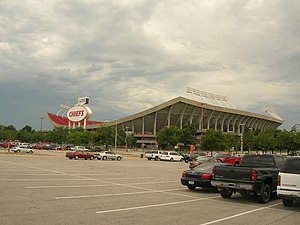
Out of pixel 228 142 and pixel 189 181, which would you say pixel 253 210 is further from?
pixel 228 142

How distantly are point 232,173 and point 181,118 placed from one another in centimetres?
12599

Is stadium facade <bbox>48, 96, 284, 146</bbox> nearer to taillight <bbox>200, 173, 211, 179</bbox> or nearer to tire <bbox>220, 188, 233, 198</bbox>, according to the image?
taillight <bbox>200, 173, 211, 179</bbox>

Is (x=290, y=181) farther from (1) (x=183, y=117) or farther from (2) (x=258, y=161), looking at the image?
(1) (x=183, y=117)

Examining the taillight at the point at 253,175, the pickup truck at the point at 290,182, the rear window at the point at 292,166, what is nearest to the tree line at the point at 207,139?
the taillight at the point at 253,175

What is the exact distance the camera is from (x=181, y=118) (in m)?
140

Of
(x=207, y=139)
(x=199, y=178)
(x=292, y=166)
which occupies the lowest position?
(x=199, y=178)

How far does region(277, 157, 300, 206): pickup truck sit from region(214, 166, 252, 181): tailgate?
138 cm

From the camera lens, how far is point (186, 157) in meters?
57.8

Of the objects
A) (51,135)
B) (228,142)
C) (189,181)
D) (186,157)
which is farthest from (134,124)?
(189,181)

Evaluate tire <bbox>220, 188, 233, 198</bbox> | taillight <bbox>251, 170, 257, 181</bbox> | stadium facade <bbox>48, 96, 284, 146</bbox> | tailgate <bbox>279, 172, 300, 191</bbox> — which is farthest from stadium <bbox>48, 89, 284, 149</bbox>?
tailgate <bbox>279, 172, 300, 191</bbox>

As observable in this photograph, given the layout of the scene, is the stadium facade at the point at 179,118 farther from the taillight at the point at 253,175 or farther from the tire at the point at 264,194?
the taillight at the point at 253,175

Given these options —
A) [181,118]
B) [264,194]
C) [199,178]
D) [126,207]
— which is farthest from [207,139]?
[126,207]

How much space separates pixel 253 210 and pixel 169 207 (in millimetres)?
2857

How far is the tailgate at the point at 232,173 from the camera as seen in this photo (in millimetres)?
13586
